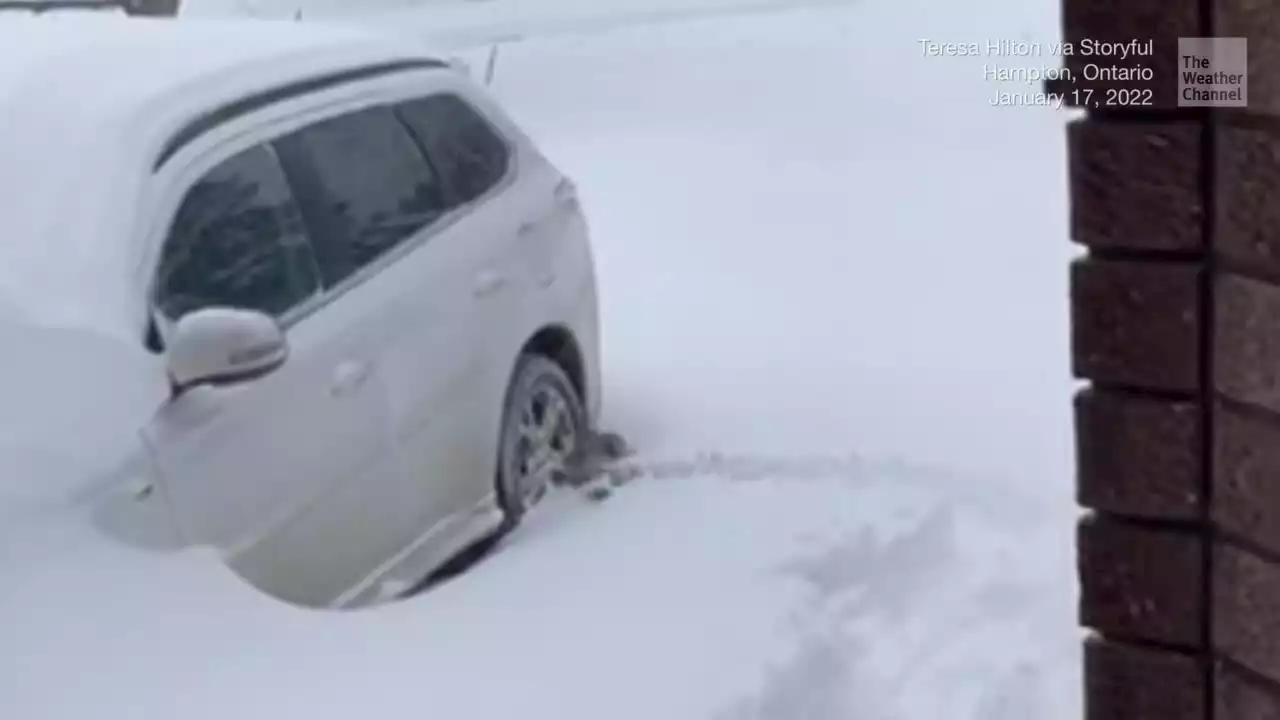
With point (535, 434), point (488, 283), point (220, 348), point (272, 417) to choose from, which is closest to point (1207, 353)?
point (220, 348)

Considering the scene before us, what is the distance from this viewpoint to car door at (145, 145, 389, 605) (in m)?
3.77

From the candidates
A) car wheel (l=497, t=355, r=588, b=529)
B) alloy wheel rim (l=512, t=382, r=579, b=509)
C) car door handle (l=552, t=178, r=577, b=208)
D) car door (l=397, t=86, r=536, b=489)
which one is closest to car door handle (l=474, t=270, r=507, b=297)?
car door (l=397, t=86, r=536, b=489)

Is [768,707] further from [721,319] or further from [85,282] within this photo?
[721,319]

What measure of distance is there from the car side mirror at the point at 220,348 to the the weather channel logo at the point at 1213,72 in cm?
261

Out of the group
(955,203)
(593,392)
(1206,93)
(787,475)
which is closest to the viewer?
(1206,93)

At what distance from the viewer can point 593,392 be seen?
604 cm

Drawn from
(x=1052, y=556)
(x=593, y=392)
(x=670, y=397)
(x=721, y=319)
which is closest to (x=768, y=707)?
(x=1052, y=556)

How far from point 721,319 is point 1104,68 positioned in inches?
256

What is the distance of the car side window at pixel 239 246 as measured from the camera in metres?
4.03

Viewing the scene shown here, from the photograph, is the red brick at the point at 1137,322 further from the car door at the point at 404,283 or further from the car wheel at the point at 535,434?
the car wheel at the point at 535,434

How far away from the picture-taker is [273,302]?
4.22 m

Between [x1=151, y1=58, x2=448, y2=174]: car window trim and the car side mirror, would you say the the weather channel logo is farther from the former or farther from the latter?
[x1=151, y1=58, x2=448, y2=174]: car window trim

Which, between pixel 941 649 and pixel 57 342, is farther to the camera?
pixel 941 649

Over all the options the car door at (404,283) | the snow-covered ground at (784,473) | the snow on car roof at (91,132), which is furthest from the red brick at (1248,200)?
the car door at (404,283)
